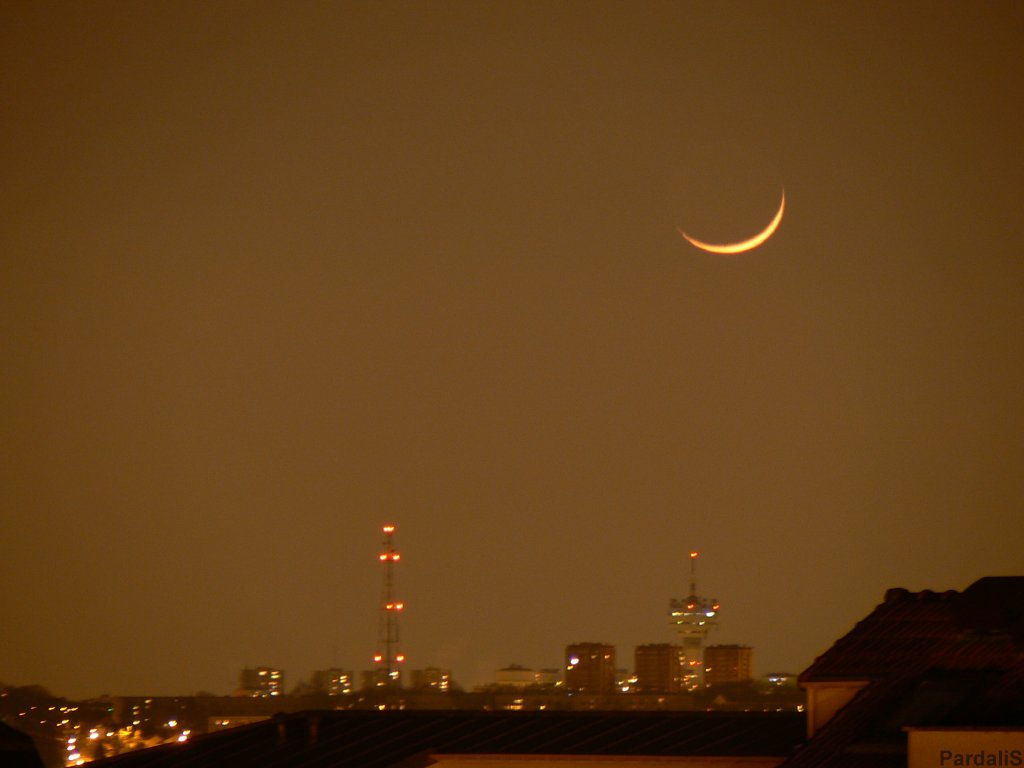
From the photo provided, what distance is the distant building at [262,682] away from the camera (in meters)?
142

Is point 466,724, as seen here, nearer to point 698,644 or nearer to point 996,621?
point 996,621

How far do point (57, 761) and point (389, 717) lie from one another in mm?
54475

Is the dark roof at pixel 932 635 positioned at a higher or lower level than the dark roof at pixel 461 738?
higher

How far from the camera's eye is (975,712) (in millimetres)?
20359

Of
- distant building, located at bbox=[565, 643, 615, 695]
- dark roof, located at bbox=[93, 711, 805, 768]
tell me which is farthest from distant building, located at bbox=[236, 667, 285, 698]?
dark roof, located at bbox=[93, 711, 805, 768]

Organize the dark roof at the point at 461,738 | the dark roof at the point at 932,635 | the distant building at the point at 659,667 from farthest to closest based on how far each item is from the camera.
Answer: the distant building at the point at 659,667, the dark roof at the point at 461,738, the dark roof at the point at 932,635

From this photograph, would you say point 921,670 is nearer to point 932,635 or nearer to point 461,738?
point 932,635

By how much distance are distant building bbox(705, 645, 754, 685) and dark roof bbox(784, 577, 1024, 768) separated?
93.8m

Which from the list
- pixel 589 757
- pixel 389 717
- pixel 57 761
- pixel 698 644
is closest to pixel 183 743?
pixel 389 717

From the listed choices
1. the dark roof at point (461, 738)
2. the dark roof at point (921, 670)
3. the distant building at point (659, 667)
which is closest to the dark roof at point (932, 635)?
the dark roof at point (921, 670)

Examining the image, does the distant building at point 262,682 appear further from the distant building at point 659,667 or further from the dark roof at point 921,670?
the dark roof at point 921,670

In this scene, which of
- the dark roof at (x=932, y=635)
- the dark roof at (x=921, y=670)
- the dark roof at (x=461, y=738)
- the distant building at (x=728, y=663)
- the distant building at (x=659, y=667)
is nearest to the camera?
the dark roof at (x=921, y=670)

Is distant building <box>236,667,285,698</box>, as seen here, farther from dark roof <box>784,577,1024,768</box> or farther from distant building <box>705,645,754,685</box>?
dark roof <box>784,577,1024,768</box>

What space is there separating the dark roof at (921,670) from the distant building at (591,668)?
110 metres
